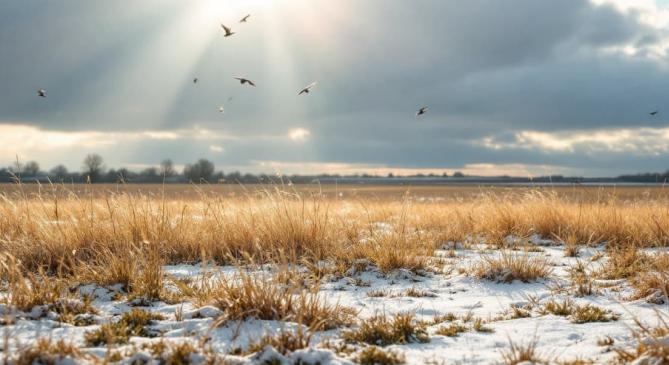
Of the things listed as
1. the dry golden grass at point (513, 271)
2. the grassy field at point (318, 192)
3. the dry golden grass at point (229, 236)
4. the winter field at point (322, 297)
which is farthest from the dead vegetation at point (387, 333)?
the grassy field at point (318, 192)

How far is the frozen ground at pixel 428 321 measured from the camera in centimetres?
378

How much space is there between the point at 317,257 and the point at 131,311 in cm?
271

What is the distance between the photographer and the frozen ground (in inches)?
149

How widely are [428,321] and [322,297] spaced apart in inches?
51.8

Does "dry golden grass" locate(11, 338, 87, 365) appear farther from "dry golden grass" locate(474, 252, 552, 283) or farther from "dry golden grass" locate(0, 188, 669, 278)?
"dry golden grass" locate(474, 252, 552, 283)

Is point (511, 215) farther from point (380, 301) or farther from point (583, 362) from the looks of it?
point (583, 362)

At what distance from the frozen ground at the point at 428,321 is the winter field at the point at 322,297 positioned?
20mm

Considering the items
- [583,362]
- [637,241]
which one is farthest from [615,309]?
[637,241]

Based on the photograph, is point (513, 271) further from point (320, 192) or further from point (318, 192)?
point (318, 192)

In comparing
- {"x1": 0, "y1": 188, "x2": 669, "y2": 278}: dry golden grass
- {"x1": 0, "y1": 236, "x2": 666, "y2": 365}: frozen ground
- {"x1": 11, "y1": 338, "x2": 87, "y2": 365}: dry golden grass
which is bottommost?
{"x1": 0, "y1": 236, "x2": 666, "y2": 365}: frozen ground

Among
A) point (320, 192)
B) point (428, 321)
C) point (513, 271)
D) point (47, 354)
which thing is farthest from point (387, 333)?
point (320, 192)

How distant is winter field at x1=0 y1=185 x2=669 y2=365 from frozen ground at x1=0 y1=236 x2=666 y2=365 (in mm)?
20

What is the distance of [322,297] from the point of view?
18.2ft

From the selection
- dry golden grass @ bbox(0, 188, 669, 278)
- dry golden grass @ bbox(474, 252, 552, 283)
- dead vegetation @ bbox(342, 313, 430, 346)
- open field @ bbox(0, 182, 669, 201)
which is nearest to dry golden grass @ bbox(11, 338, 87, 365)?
dry golden grass @ bbox(0, 188, 669, 278)
